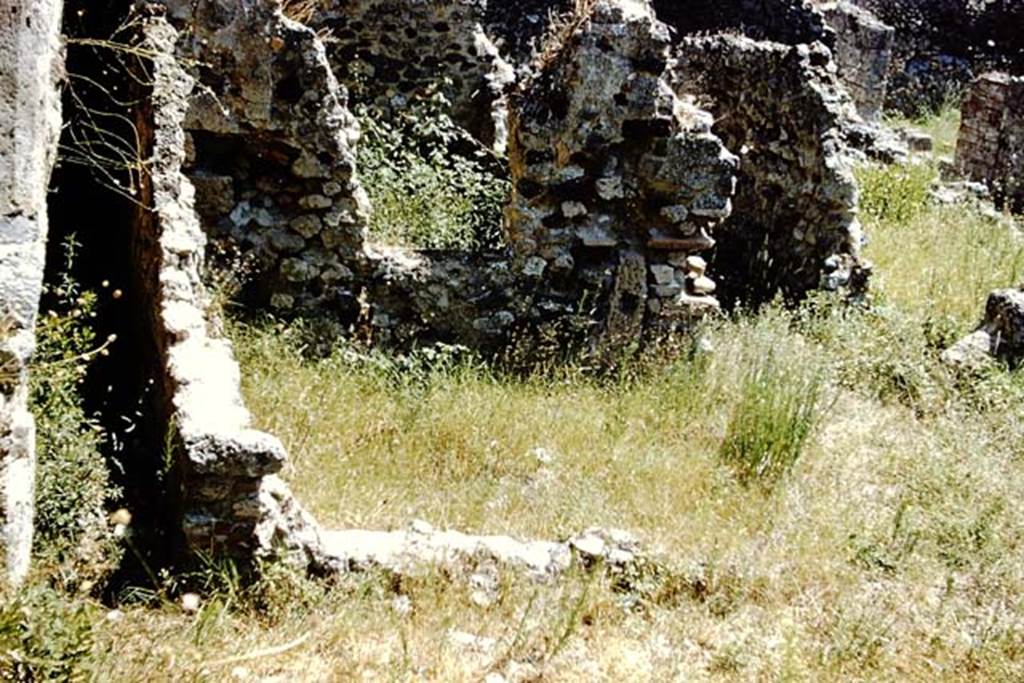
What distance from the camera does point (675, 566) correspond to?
4.44 metres

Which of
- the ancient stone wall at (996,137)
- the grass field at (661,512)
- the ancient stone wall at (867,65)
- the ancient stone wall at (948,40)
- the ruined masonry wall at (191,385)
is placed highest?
the ancient stone wall at (948,40)

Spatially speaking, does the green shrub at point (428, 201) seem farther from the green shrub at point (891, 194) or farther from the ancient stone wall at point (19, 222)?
the green shrub at point (891, 194)

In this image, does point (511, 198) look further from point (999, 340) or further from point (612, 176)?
point (999, 340)

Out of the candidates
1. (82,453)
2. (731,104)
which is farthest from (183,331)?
(731,104)

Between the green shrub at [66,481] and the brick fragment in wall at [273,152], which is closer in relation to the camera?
the green shrub at [66,481]

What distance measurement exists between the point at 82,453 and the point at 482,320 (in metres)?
2.78

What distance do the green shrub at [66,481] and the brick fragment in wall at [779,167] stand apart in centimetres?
522

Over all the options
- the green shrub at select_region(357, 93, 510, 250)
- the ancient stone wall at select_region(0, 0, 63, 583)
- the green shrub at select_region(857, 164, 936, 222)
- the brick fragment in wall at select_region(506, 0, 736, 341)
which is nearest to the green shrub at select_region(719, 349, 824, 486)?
the brick fragment in wall at select_region(506, 0, 736, 341)

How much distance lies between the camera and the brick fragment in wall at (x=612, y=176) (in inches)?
241

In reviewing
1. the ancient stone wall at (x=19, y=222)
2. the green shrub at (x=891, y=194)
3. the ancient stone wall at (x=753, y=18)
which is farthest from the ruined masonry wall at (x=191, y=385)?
the ancient stone wall at (x=753, y=18)

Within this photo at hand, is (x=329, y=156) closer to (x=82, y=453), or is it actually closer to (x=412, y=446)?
(x=412, y=446)

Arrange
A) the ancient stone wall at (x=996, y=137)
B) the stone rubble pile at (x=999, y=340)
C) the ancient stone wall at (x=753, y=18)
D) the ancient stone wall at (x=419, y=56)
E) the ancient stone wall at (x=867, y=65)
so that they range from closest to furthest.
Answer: the stone rubble pile at (x=999, y=340)
the ancient stone wall at (x=419, y=56)
the ancient stone wall at (x=996, y=137)
the ancient stone wall at (x=753, y=18)
the ancient stone wall at (x=867, y=65)

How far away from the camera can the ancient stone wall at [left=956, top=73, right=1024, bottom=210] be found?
1230cm

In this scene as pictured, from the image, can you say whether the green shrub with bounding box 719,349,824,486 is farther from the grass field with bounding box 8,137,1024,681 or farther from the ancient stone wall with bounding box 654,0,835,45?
the ancient stone wall with bounding box 654,0,835,45
